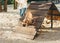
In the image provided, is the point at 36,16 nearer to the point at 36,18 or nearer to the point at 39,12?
the point at 36,18

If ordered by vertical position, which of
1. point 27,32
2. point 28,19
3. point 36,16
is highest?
point 36,16

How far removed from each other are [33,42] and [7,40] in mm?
798

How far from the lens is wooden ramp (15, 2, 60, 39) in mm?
7627

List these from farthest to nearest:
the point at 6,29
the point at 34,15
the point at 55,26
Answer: the point at 55,26, the point at 6,29, the point at 34,15

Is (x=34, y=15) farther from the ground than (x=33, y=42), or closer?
farther from the ground

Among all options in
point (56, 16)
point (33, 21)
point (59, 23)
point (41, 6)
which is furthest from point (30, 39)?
point (59, 23)

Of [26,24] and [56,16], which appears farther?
[56,16]

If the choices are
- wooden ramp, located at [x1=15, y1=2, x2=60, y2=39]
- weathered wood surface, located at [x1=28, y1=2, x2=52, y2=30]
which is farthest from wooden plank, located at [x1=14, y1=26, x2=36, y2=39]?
weathered wood surface, located at [x1=28, y1=2, x2=52, y2=30]

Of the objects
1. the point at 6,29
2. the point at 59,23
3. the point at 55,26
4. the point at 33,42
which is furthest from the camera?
the point at 59,23

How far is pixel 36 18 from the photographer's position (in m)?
8.06

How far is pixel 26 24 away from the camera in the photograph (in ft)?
26.2

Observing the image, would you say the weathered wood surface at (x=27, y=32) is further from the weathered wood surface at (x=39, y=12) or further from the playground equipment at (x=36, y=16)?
the weathered wood surface at (x=39, y=12)

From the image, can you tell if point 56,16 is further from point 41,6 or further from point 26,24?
point 26,24

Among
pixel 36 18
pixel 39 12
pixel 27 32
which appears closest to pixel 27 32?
pixel 27 32
